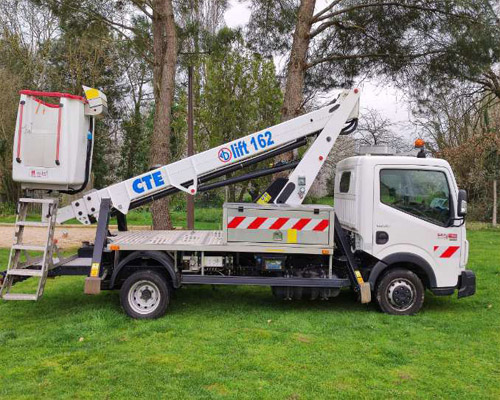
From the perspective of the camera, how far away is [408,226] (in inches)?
239

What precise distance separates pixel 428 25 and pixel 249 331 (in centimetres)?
757

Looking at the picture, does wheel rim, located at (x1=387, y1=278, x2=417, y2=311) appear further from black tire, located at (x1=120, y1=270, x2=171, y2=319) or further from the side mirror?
black tire, located at (x1=120, y1=270, x2=171, y2=319)

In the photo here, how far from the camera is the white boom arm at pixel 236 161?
623 cm

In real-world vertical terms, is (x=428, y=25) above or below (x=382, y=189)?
above

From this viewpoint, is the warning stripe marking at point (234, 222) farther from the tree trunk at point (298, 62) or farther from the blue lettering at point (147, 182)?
the tree trunk at point (298, 62)

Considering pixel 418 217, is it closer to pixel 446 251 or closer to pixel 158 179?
pixel 446 251

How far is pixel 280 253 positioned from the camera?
6059 mm

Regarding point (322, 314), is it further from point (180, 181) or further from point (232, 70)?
point (232, 70)

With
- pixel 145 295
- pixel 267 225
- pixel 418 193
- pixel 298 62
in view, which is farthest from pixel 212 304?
pixel 298 62

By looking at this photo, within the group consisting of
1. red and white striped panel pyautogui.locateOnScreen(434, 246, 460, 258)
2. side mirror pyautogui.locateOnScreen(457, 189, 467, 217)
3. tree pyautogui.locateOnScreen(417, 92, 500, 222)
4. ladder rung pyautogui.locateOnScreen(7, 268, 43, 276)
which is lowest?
ladder rung pyautogui.locateOnScreen(7, 268, 43, 276)

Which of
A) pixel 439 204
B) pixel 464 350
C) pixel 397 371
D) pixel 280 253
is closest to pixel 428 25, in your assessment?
pixel 439 204

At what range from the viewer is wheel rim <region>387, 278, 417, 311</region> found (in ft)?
20.3

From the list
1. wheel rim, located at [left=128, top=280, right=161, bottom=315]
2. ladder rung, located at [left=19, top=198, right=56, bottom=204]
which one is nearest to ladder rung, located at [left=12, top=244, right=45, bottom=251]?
ladder rung, located at [left=19, top=198, right=56, bottom=204]

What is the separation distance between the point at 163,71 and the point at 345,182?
19.2ft
